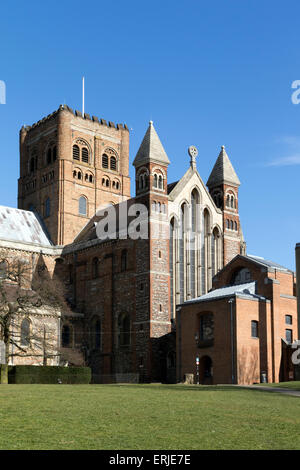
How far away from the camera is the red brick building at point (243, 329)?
56.6 m

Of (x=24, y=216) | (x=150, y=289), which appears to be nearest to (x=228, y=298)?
(x=150, y=289)

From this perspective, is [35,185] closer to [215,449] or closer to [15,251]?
[15,251]

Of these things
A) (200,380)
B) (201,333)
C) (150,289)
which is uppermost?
(150,289)

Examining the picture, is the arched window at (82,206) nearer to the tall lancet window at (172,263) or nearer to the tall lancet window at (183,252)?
the tall lancet window at (183,252)

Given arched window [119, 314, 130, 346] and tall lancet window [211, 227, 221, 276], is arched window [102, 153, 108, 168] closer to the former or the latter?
tall lancet window [211, 227, 221, 276]

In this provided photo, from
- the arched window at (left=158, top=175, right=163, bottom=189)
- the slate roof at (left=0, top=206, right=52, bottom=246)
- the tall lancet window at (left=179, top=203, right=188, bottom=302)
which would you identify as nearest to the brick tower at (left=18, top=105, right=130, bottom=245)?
the slate roof at (left=0, top=206, right=52, bottom=246)

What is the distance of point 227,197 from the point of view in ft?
246

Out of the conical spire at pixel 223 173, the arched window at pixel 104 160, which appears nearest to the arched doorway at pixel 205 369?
the conical spire at pixel 223 173

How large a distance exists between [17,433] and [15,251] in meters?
60.1

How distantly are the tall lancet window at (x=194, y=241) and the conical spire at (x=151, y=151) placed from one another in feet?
19.8

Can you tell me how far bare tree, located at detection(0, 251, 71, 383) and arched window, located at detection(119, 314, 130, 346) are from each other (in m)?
5.52

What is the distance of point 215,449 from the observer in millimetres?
16156

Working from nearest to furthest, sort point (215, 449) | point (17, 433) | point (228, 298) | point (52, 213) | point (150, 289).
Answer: point (215, 449) < point (17, 433) < point (228, 298) < point (150, 289) < point (52, 213)

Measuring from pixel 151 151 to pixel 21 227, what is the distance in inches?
887
